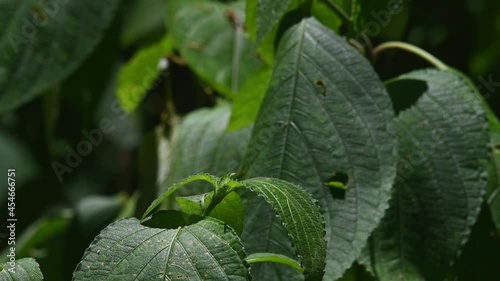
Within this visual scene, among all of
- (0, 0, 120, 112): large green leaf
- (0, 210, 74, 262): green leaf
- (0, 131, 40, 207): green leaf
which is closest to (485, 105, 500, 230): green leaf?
(0, 0, 120, 112): large green leaf

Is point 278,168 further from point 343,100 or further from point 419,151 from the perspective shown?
point 419,151

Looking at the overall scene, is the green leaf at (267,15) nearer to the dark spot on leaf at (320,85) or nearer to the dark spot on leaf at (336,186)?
the dark spot on leaf at (320,85)

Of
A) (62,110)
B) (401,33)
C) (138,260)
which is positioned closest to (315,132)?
(138,260)

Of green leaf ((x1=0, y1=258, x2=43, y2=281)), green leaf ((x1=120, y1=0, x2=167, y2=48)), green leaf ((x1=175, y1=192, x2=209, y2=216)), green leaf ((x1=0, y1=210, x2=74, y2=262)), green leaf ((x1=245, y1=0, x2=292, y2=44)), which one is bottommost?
green leaf ((x1=0, y1=210, x2=74, y2=262))

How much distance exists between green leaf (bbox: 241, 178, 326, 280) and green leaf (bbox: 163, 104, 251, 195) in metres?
0.52

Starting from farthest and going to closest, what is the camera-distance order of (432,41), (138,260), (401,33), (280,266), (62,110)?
(62,110), (432,41), (401,33), (280,266), (138,260)

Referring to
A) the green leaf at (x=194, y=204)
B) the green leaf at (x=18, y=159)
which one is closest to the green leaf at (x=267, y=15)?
the green leaf at (x=194, y=204)

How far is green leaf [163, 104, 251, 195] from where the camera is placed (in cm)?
137

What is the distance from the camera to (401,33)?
158cm

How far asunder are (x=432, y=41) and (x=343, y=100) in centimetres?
98

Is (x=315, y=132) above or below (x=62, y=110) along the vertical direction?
above

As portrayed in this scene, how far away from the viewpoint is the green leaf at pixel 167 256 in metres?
0.74

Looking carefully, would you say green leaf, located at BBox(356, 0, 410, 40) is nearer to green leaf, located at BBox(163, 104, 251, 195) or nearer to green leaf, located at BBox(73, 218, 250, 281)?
green leaf, located at BBox(163, 104, 251, 195)

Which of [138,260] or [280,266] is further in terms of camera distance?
[280,266]
